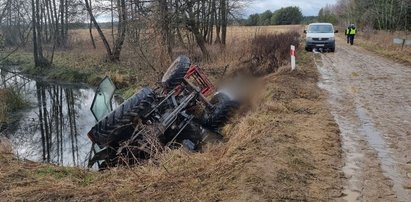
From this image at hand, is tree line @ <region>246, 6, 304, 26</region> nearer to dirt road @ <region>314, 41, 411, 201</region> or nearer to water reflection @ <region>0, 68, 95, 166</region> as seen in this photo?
water reflection @ <region>0, 68, 95, 166</region>

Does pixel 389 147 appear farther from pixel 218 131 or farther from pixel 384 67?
pixel 384 67

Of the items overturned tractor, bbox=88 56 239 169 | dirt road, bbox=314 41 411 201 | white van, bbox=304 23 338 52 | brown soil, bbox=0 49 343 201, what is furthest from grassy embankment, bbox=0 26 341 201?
white van, bbox=304 23 338 52

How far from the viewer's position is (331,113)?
825 centimetres

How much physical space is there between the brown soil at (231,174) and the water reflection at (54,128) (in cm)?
283

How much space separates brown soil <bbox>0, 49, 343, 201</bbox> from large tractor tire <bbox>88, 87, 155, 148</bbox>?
1.12 meters

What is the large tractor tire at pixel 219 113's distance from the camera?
36.3 feet

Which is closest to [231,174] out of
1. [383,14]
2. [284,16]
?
[383,14]

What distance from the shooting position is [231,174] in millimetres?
5105

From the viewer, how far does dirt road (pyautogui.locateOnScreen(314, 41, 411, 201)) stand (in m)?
4.71

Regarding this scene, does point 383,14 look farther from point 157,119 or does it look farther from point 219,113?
point 157,119

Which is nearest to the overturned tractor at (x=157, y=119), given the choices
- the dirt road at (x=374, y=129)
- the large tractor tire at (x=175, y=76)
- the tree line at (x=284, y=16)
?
the large tractor tire at (x=175, y=76)

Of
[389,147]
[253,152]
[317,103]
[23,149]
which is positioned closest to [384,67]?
[317,103]

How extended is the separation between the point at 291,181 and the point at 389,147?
215 centimetres

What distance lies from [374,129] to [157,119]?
4.24 meters
